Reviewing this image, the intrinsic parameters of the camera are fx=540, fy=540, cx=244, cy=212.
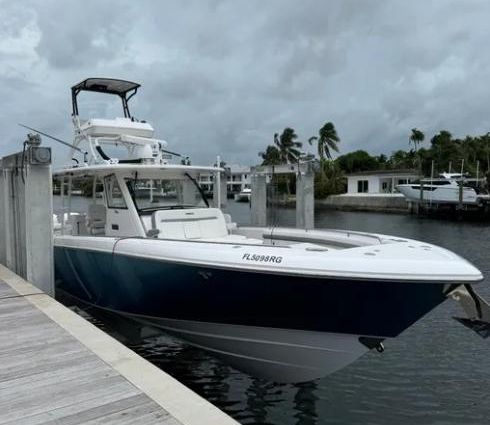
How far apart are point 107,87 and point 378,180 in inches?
2433

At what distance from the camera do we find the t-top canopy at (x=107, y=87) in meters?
10.6

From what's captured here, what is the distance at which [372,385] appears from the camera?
7406 millimetres

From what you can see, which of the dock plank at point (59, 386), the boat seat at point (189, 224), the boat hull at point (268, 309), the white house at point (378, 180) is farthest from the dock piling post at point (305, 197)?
the white house at point (378, 180)

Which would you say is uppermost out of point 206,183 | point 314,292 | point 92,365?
point 206,183

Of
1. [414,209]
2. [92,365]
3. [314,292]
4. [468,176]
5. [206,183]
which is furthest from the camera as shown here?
[468,176]

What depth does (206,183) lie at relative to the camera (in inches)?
381

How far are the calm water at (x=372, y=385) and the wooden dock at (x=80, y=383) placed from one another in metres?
2.46

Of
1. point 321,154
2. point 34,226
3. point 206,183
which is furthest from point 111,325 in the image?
point 321,154

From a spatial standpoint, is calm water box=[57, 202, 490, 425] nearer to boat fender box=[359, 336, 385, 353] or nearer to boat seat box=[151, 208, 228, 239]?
boat fender box=[359, 336, 385, 353]

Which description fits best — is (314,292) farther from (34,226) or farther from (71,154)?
(71,154)

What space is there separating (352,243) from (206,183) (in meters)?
3.15

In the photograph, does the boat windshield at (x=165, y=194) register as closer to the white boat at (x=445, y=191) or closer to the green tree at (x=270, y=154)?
the white boat at (x=445, y=191)

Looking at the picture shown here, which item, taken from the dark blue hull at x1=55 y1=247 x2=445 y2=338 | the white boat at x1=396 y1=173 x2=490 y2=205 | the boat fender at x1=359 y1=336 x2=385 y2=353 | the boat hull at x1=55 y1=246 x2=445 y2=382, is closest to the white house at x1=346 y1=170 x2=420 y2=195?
the white boat at x1=396 y1=173 x2=490 y2=205

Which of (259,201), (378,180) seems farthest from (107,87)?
(378,180)
